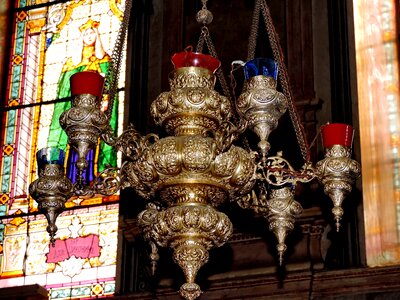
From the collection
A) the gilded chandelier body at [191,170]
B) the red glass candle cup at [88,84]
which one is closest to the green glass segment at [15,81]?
the red glass candle cup at [88,84]

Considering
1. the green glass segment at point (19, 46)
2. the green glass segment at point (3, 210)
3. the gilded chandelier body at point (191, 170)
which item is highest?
the green glass segment at point (19, 46)

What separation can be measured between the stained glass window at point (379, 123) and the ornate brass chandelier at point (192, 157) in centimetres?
178

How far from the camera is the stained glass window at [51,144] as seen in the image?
784cm

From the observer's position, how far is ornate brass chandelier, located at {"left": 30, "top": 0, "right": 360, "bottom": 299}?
5090 mm

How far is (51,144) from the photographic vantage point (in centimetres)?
833

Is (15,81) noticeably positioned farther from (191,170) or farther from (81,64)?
(191,170)

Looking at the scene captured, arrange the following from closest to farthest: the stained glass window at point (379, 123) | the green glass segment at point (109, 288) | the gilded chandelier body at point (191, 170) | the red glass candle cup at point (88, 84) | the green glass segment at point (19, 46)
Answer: the gilded chandelier body at point (191, 170) < the red glass candle cup at point (88, 84) < the stained glass window at point (379, 123) < the green glass segment at point (109, 288) < the green glass segment at point (19, 46)

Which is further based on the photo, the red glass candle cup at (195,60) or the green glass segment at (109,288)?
the green glass segment at (109,288)

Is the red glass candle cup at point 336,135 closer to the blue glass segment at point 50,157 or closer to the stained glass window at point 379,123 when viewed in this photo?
the blue glass segment at point 50,157

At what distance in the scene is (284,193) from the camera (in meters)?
5.68

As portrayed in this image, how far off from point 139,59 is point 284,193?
8.64 feet

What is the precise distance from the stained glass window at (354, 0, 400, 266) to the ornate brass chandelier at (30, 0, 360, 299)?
1.78 meters

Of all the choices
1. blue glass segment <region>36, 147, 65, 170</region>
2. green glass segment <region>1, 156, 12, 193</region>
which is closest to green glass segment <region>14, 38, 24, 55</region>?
green glass segment <region>1, 156, 12, 193</region>

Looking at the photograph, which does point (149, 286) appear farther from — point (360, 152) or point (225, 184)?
point (225, 184)
